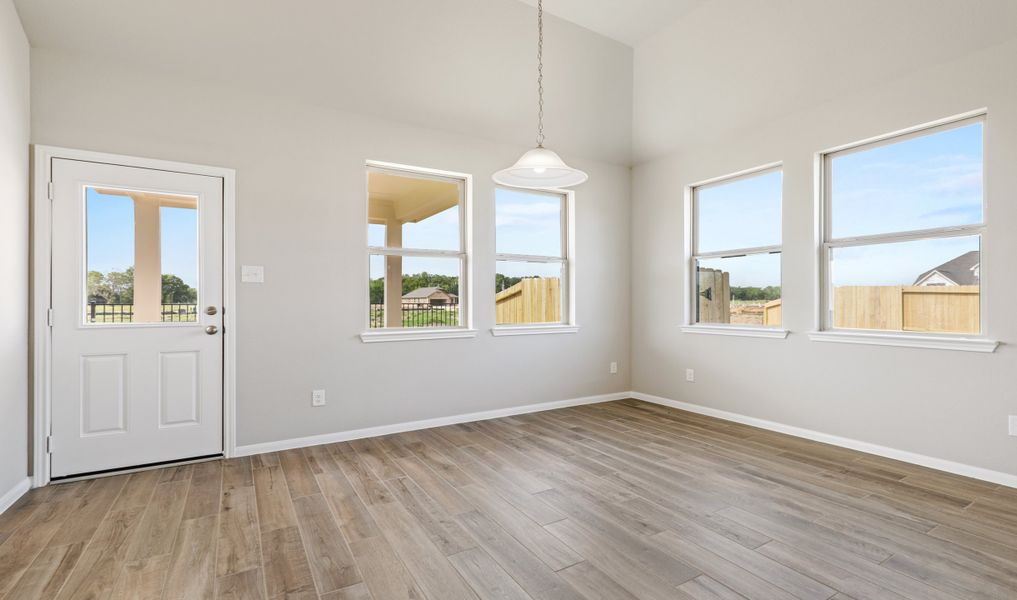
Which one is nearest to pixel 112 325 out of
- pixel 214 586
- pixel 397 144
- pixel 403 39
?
pixel 214 586

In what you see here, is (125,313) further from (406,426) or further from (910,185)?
(910,185)

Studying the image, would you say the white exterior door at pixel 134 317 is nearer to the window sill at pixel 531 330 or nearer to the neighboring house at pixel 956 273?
the window sill at pixel 531 330

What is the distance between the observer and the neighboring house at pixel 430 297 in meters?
4.38

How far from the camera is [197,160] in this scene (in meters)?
3.38

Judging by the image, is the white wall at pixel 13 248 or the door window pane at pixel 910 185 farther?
the door window pane at pixel 910 185

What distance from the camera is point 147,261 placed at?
10.6ft

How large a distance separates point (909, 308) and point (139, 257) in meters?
5.29

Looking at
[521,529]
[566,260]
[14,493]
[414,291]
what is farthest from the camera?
[566,260]

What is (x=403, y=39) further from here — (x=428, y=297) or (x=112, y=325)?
(x=112, y=325)

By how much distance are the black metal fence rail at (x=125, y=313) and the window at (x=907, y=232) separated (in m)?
4.78

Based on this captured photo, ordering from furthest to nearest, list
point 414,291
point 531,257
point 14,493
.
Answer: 1. point 531,257
2. point 414,291
3. point 14,493

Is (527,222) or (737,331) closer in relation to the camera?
(737,331)

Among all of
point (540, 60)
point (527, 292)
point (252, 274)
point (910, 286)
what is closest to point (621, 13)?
point (540, 60)

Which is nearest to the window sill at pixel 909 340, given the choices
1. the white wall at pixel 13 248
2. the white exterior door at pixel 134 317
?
the white exterior door at pixel 134 317
